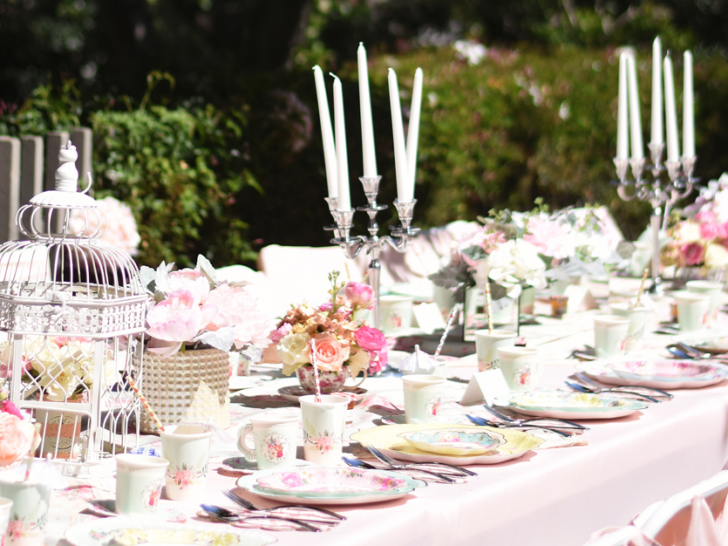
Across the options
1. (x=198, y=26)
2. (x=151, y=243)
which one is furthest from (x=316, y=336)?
(x=198, y=26)

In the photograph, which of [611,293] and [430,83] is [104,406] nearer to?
[611,293]

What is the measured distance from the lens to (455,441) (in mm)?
1732

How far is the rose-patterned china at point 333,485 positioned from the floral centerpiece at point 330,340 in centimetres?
50

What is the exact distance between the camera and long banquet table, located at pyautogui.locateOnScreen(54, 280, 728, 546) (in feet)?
4.53

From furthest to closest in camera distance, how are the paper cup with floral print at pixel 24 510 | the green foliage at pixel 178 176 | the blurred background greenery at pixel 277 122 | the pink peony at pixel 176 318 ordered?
the blurred background greenery at pixel 277 122 < the green foliage at pixel 178 176 < the pink peony at pixel 176 318 < the paper cup with floral print at pixel 24 510

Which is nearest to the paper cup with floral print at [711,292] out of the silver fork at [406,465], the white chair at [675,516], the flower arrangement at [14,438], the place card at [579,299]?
the place card at [579,299]

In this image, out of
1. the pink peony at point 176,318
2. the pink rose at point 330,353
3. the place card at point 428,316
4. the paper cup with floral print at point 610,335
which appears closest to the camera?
the pink peony at point 176,318

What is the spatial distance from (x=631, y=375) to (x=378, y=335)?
66 centimetres

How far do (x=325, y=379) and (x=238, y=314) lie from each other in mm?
337

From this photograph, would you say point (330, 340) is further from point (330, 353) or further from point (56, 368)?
point (56, 368)

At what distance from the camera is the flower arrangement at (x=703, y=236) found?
358 centimetres

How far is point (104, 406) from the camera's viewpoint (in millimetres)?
1672

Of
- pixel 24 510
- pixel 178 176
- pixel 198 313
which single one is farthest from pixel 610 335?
pixel 178 176

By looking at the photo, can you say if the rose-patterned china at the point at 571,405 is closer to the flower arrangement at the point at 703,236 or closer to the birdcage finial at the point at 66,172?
the birdcage finial at the point at 66,172
